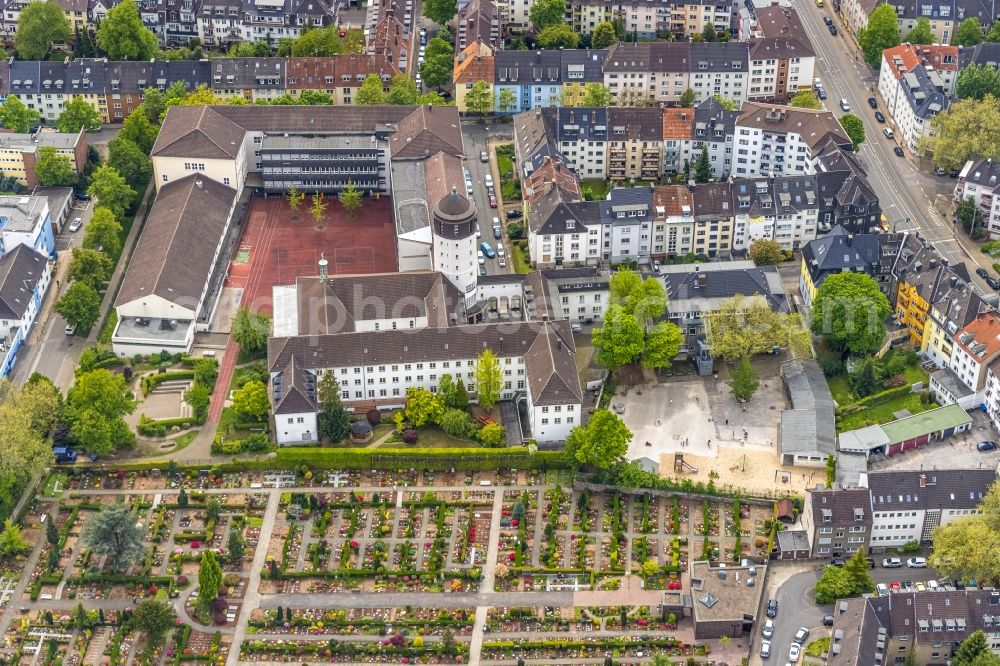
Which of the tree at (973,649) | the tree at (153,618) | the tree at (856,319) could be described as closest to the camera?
the tree at (973,649)

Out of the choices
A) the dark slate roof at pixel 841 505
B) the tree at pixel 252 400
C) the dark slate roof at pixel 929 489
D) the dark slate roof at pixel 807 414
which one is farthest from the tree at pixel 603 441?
the tree at pixel 252 400

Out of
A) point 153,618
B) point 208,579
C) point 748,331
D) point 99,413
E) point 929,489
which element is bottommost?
point 153,618

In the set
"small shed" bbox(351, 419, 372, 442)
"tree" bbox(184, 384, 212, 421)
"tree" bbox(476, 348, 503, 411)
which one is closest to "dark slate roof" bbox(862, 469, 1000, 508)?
"tree" bbox(476, 348, 503, 411)

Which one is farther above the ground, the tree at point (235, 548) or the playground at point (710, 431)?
the playground at point (710, 431)

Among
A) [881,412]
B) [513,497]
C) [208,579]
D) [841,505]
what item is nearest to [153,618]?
[208,579]

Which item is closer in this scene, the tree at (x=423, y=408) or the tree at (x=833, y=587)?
the tree at (x=833, y=587)

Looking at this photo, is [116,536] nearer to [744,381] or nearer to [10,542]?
[10,542]

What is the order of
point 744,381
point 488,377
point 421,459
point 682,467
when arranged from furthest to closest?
point 744,381 < point 488,377 < point 421,459 < point 682,467

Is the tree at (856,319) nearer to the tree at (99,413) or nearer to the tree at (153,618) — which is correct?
the tree at (99,413)
